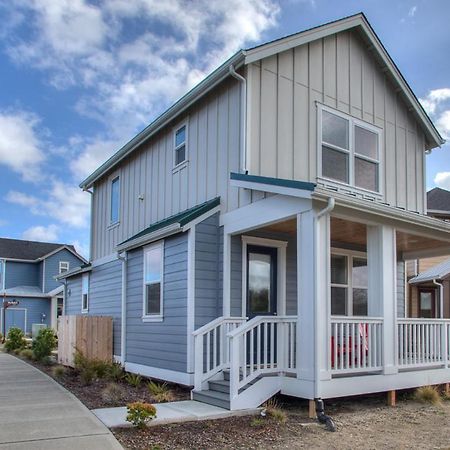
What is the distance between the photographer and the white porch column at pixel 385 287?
8477 mm

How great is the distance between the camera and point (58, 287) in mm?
34750

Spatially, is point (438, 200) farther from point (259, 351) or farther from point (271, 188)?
point (259, 351)

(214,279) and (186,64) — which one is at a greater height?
(186,64)

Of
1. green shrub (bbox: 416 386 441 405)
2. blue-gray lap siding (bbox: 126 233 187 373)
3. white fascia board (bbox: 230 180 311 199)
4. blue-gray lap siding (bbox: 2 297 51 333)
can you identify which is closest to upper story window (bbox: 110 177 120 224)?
blue-gray lap siding (bbox: 126 233 187 373)

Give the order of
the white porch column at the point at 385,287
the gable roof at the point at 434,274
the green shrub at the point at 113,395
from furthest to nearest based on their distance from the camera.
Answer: the gable roof at the point at 434,274 → the white porch column at the point at 385,287 → the green shrub at the point at 113,395

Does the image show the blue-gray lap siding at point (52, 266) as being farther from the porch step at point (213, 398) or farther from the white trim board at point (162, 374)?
the porch step at point (213, 398)

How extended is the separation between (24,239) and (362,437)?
36163mm

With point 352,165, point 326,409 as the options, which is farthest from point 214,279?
point 352,165

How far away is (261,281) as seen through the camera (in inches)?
388

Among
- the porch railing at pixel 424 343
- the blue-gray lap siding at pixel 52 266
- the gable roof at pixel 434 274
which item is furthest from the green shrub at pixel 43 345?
the blue-gray lap siding at pixel 52 266

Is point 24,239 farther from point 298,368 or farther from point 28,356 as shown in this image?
point 298,368

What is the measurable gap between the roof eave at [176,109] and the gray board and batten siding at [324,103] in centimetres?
45

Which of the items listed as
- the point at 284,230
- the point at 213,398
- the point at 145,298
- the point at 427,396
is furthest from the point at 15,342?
the point at 427,396

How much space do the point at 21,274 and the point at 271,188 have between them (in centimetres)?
3194
